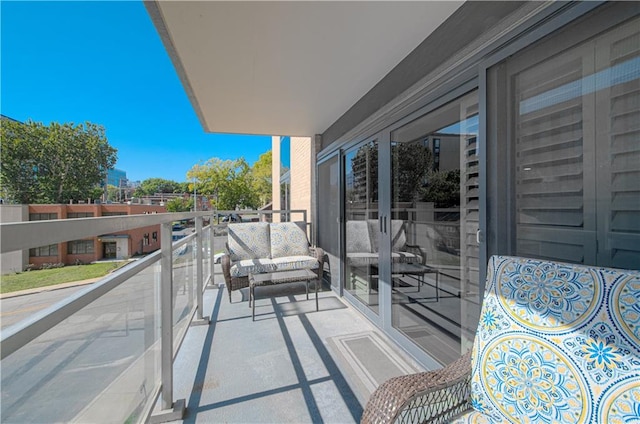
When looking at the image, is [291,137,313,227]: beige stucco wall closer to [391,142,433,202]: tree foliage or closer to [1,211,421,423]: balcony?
[1,211,421,423]: balcony

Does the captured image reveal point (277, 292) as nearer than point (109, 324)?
No

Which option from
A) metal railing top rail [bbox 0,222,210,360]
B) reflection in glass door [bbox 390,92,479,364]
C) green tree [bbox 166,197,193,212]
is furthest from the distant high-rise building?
metal railing top rail [bbox 0,222,210,360]

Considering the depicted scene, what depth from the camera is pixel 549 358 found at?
94cm

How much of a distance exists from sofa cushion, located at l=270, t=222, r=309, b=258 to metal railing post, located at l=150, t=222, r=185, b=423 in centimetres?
289

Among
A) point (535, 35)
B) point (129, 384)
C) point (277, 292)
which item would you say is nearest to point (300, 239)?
point (277, 292)

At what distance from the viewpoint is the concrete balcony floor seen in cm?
181

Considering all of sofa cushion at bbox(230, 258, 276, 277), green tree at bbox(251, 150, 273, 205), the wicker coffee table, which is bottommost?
the wicker coffee table

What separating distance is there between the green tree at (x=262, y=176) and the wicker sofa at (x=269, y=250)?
1769cm

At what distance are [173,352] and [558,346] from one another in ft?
7.66

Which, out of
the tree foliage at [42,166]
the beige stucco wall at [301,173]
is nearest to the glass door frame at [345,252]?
the beige stucco wall at [301,173]

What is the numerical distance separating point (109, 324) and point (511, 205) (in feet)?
6.35

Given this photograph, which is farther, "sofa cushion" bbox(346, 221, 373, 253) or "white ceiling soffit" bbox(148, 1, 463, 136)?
"sofa cushion" bbox(346, 221, 373, 253)

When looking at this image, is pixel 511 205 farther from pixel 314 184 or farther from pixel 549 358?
pixel 314 184

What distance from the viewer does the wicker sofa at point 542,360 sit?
0.82m
